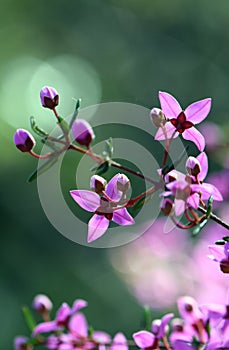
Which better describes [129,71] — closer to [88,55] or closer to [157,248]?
[88,55]

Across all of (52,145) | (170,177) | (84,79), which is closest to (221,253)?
(170,177)

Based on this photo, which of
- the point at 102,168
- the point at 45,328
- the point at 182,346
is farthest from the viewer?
the point at 45,328

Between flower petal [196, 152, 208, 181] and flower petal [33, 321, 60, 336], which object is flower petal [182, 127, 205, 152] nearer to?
flower petal [196, 152, 208, 181]

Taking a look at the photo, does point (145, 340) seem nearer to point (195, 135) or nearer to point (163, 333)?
point (163, 333)

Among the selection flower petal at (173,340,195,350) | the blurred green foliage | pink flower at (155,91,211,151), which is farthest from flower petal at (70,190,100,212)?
the blurred green foliage

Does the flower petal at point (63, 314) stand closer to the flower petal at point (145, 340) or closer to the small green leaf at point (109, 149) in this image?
the flower petal at point (145, 340)

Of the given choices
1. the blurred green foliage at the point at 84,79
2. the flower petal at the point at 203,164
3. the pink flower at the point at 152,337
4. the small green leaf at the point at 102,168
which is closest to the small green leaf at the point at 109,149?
the small green leaf at the point at 102,168

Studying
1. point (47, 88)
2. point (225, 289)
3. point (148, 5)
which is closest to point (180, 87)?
point (148, 5)
